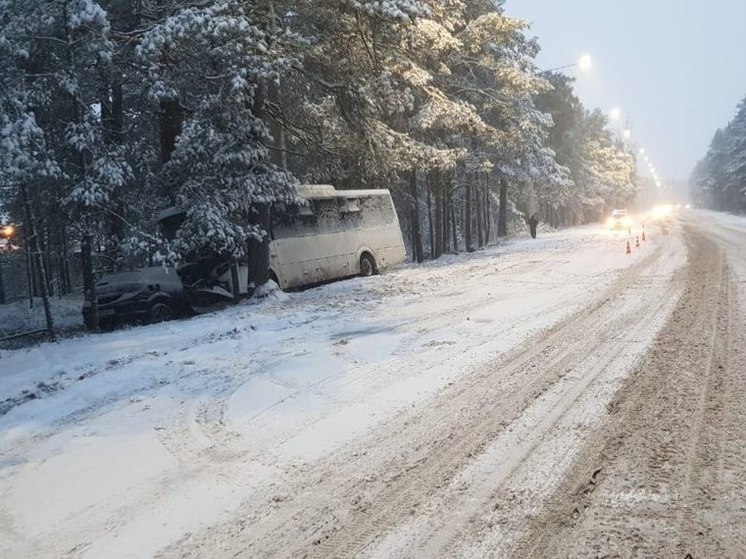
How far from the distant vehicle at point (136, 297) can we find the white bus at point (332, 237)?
3.37 metres

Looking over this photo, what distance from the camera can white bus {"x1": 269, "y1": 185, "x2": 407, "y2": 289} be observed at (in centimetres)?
1673

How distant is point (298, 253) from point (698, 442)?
13869 mm

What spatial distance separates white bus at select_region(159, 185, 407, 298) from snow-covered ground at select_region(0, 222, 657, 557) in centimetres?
369

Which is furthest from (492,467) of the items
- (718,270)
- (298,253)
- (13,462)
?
(298,253)

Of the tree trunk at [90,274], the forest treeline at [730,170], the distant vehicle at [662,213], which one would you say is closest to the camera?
the tree trunk at [90,274]

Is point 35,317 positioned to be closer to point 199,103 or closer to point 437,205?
point 199,103

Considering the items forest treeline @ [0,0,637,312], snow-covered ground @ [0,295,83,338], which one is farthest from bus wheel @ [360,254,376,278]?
snow-covered ground @ [0,295,83,338]

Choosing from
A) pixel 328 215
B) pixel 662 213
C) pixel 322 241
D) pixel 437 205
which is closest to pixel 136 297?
pixel 322 241

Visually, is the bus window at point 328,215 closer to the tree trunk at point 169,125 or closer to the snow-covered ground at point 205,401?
the tree trunk at point 169,125

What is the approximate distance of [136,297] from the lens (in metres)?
13.3

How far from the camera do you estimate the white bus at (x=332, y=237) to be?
54.9 feet

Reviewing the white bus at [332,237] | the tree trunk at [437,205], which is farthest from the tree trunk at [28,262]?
the tree trunk at [437,205]

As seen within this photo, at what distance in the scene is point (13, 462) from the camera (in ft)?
15.4

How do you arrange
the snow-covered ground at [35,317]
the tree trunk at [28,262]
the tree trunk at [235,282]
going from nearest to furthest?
the tree trunk at [28,262] → the tree trunk at [235,282] → the snow-covered ground at [35,317]
